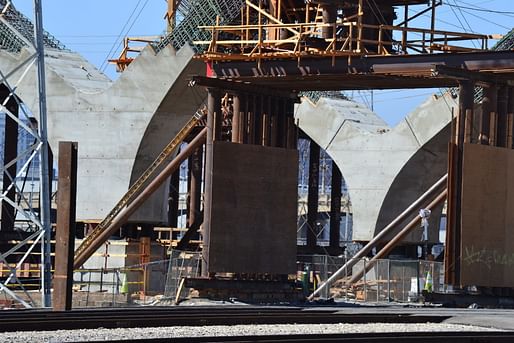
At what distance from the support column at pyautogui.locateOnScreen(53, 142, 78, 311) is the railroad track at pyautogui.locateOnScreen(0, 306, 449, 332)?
5.21 ft

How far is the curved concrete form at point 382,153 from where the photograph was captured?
62062 millimetres

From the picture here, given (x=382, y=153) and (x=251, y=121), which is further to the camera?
(x=382, y=153)

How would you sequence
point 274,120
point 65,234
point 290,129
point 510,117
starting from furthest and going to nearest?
point 290,129, point 274,120, point 510,117, point 65,234

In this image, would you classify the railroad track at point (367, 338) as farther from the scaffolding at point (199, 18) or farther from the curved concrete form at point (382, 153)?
the curved concrete form at point (382, 153)

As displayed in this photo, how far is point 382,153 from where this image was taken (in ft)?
212

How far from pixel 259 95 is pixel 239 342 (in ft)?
91.3

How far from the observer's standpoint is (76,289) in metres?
50.7

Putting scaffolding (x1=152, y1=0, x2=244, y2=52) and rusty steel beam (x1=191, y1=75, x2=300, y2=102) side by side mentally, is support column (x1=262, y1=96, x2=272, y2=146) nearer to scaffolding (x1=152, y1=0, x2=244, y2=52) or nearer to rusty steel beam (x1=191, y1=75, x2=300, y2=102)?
rusty steel beam (x1=191, y1=75, x2=300, y2=102)

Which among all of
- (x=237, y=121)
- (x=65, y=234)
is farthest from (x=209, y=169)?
(x=65, y=234)

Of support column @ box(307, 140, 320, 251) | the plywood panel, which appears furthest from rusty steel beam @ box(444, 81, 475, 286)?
support column @ box(307, 140, 320, 251)

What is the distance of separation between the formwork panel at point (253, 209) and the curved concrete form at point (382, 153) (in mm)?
16812

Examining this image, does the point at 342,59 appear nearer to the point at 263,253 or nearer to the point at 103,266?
the point at 263,253

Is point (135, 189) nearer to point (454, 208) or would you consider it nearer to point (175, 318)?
point (454, 208)

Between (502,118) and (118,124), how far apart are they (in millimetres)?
19008
